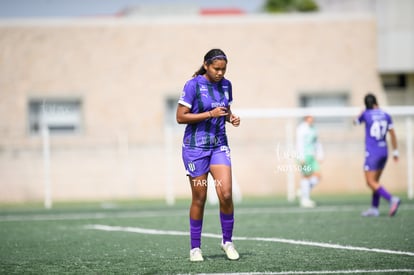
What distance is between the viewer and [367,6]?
104 ft

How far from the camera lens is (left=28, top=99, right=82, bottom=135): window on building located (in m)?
30.2

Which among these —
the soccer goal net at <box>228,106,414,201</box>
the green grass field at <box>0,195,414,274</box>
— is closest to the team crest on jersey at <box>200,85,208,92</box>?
the green grass field at <box>0,195,414,274</box>

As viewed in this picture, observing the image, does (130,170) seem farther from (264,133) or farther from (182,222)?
(182,222)

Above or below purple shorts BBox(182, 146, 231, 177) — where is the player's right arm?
above

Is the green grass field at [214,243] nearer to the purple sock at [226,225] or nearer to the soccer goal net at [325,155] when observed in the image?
the purple sock at [226,225]

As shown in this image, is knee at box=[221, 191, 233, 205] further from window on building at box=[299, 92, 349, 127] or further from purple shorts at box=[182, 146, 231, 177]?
window on building at box=[299, 92, 349, 127]

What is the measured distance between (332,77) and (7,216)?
1501cm

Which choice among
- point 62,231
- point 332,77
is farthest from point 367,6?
point 62,231

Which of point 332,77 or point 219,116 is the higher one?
point 332,77

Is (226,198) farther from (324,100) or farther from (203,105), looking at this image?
(324,100)

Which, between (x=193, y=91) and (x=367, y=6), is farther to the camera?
(x=367, y=6)

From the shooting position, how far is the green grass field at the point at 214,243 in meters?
8.95

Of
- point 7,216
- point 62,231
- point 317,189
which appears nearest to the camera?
point 62,231

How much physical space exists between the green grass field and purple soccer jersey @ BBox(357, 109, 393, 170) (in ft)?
3.38
